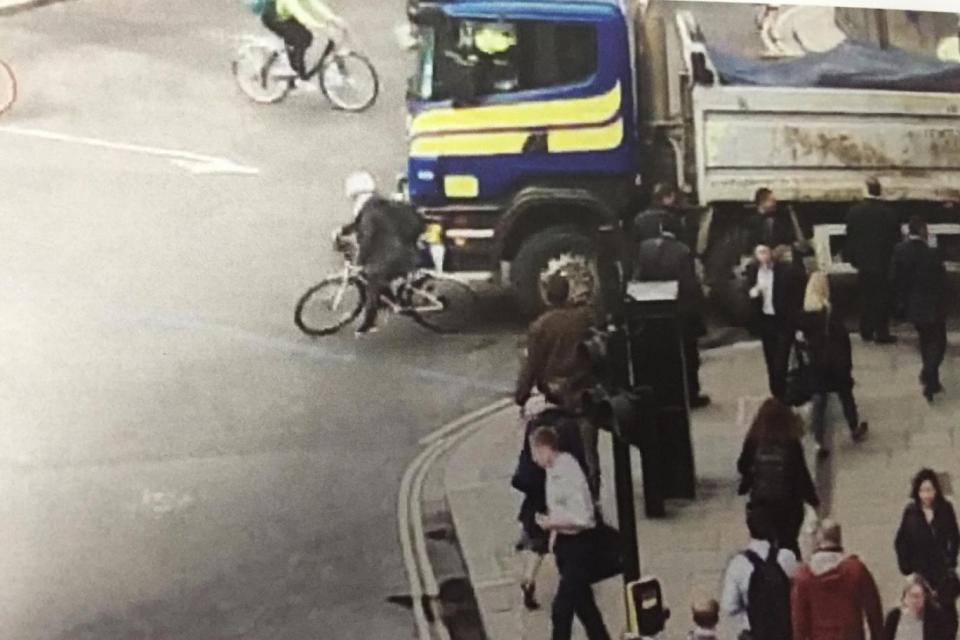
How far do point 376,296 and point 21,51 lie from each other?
0.57 m

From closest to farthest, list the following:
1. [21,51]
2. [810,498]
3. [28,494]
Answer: [28,494] < [21,51] < [810,498]

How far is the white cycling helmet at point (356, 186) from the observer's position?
1975 millimetres

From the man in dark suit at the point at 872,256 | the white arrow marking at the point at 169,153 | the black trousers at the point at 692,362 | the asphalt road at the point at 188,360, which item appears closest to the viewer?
the asphalt road at the point at 188,360

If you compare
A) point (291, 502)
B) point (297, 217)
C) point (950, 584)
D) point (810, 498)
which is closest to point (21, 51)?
point (297, 217)

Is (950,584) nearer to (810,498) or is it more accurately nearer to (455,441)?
(810,498)

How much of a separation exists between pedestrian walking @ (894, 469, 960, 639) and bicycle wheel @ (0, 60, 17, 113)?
4.46 ft

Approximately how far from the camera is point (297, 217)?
6.42ft

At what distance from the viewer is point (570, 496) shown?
193cm

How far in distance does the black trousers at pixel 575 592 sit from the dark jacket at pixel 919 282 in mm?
617

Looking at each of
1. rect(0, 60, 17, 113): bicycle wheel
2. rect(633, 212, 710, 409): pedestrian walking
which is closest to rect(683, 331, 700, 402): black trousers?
rect(633, 212, 710, 409): pedestrian walking

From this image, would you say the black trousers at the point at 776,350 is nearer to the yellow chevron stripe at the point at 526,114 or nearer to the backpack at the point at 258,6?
the yellow chevron stripe at the point at 526,114

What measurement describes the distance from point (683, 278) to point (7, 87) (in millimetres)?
954

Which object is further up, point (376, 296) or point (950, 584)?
point (376, 296)

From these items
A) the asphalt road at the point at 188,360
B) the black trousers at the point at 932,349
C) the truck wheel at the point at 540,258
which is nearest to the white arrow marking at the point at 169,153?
the asphalt road at the point at 188,360
